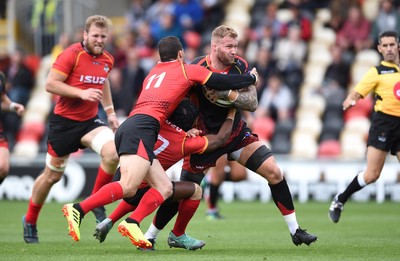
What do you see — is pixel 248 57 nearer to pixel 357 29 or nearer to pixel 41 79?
pixel 357 29

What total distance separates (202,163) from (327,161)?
8.93 metres

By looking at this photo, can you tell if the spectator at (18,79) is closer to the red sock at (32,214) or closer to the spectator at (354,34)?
the spectator at (354,34)

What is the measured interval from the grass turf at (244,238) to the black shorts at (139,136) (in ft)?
3.55

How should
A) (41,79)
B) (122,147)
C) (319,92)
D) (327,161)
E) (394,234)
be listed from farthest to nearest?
(41,79), (319,92), (327,161), (394,234), (122,147)

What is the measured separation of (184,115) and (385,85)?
355 centimetres

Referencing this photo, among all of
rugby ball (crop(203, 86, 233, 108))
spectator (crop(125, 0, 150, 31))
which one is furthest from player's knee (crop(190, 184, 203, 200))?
spectator (crop(125, 0, 150, 31))

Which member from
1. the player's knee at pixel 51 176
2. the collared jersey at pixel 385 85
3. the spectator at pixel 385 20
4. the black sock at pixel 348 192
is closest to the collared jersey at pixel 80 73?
the player's knee at pixel 51 176

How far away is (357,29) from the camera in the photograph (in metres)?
20.5

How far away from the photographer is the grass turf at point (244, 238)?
9.45 metres

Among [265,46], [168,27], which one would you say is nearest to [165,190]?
[265,46]

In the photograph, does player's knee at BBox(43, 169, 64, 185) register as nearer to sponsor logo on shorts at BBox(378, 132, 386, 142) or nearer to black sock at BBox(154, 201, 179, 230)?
black sock at BBox(154, 201, 179, 230)

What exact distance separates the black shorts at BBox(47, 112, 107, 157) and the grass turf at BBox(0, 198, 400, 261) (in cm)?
115

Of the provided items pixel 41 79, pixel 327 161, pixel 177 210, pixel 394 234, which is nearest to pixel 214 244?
pixel 177 210

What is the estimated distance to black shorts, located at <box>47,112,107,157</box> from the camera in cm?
1141
